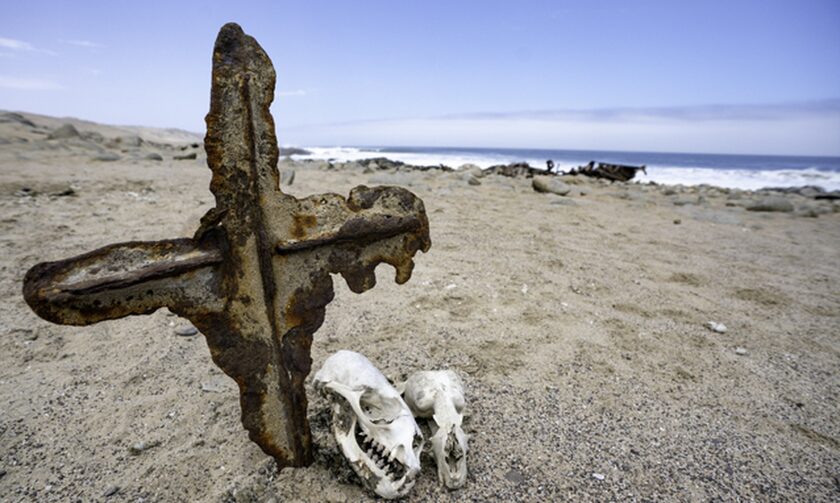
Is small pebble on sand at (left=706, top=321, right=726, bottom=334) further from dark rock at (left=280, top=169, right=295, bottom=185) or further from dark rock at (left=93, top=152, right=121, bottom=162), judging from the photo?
dark rock at (left=93, top=152, right=121, bottom=162)

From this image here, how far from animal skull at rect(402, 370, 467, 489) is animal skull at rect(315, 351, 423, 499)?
0.36ft

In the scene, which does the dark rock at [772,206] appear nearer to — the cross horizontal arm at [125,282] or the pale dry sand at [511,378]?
the pale dry sand at [511,378]

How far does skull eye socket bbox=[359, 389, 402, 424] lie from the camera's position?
1.86 meters

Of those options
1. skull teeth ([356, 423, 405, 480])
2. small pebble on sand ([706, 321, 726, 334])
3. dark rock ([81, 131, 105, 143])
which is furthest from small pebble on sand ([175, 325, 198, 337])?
dark rock ([81, 131, 105, 143])

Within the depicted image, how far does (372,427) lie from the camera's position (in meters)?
1.81

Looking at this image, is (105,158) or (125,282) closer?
(125,282)

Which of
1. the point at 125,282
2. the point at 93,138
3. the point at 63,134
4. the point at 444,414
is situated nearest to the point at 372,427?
the point at 444,414

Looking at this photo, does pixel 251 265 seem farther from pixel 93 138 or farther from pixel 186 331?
pixel 93 138

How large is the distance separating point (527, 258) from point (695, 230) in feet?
12.8

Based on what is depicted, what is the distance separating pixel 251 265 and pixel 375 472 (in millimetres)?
862

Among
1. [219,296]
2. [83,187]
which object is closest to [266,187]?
[219,296]

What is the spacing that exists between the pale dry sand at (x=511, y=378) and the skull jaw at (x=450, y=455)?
5 centimetres

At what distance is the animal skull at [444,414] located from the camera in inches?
72.1

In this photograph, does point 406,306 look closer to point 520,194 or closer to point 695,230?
point 695,230
